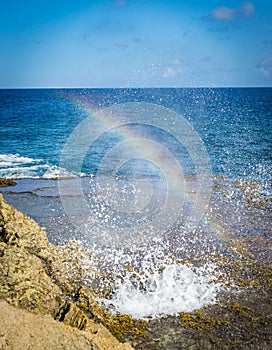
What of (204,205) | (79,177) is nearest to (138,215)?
(204,205)

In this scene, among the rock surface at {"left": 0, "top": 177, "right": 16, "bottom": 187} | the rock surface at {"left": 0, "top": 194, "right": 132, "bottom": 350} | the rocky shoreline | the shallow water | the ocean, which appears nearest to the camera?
the rock surface at {"left": 0, "top": 194, "right": 132, "bottom": 350}

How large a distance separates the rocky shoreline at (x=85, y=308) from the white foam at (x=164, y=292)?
1.03 ft

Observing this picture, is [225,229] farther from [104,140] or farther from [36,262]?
[104,140]

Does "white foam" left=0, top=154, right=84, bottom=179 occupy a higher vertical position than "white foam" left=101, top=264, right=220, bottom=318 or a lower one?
higher

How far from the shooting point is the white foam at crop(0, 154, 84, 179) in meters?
25.8

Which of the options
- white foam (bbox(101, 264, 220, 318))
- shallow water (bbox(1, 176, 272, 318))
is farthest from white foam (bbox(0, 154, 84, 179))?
white foam (bbox(101, 264, 220, 318))

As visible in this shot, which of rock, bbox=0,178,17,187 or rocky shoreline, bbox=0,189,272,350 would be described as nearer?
rocky shoreline, bbox=0,189,272,350

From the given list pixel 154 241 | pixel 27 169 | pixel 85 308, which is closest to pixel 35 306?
pixel 85 308

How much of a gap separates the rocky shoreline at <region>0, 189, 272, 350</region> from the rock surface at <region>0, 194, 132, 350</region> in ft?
0.04

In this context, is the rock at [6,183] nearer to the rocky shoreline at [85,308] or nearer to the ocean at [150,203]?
the ocean at [150,203]

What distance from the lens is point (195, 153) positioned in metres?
36.8

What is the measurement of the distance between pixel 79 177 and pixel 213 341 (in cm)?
1895

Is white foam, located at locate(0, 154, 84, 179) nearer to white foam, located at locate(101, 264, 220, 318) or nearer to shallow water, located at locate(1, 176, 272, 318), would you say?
shallow water, located at locate(1, 176, 272, 318)

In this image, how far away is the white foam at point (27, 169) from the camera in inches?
1016
